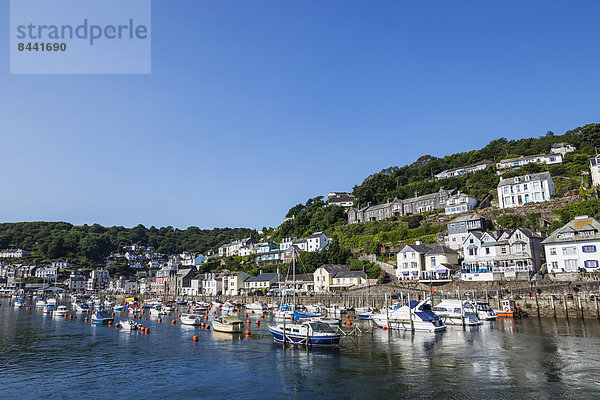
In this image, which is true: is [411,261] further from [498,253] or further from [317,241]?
[317,241]

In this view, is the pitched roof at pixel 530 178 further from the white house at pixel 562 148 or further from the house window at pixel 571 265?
the house window at pixel 571 265

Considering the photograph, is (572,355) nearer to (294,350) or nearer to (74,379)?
(294,350)

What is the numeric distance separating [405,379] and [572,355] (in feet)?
48.1

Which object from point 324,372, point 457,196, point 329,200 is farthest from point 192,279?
point 324,372

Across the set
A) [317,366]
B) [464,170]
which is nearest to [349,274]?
[317,366]

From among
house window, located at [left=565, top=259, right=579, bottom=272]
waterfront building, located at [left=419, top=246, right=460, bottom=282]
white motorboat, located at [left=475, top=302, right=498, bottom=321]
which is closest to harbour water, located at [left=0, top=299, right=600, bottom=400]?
white motorboat, located at [left=475, top=302, right=498, bottom=321]

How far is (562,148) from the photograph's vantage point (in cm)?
10525

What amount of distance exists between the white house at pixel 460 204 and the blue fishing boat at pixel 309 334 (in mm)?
64957

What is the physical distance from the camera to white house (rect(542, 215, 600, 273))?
55.9 meters

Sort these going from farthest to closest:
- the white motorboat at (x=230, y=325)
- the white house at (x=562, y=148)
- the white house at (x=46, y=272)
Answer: the white house at (x=46, y=272)
the white house at (x=562, y=148)
the white motorboat at (x=230, y=325)

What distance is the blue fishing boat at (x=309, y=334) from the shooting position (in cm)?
3456

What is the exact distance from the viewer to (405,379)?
24.3 meters

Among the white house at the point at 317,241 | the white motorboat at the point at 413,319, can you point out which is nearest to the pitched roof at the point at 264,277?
the white house at the point at 317,241

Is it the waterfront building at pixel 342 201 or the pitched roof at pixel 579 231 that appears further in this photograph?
the waterfront building at pixel 342 201
